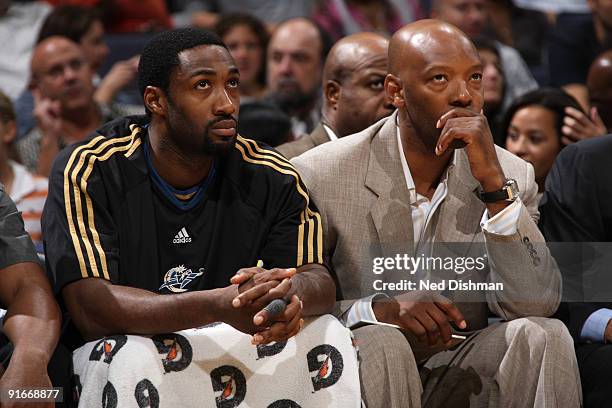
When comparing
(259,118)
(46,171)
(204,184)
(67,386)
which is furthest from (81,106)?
(67,386)

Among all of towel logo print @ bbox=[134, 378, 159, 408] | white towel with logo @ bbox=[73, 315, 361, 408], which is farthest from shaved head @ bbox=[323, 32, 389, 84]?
towel logo print @ bbox=[134, 378, 159, 408]

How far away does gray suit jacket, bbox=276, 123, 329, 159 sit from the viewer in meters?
4.06

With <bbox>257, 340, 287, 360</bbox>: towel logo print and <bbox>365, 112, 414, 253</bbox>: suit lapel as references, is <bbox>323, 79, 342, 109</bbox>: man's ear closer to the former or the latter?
<bbox>365, 112, 414, 253</bbox>: suit lapel

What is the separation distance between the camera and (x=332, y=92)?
4.37 metres

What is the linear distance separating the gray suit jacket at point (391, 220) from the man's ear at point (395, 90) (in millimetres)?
100

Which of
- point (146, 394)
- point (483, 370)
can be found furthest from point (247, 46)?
point (146, 394)

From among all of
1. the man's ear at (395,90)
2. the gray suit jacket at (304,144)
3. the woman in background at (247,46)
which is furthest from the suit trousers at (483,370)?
the woman in background at (247,46)

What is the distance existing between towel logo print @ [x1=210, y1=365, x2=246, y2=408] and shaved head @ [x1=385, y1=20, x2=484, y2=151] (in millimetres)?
1031

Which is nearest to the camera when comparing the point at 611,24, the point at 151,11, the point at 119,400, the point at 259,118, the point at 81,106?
the point at 119,400

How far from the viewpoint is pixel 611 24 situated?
5.70 m

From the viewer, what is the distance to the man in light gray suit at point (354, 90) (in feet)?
13.9

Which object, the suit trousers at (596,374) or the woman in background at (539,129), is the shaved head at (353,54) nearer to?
the woman in background at (539,129)

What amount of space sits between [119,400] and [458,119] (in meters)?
1.29

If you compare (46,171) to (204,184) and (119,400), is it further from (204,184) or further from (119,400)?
(119,400)
